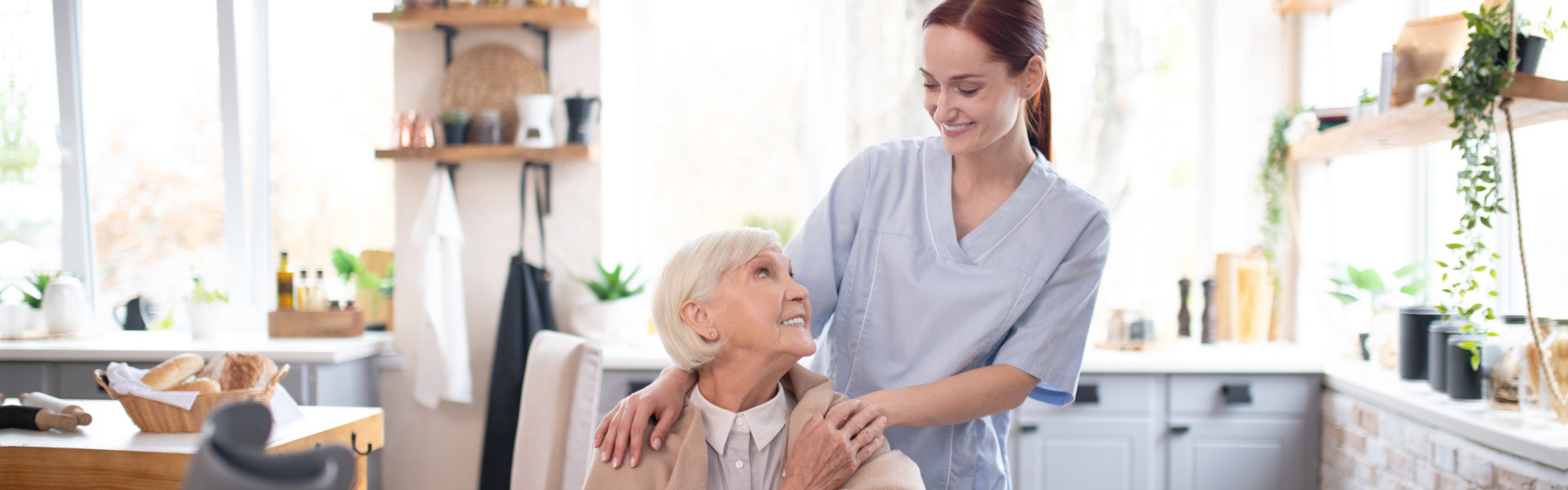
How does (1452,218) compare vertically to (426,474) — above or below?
above

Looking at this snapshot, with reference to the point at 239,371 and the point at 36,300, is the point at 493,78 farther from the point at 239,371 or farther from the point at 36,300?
the point at 36,300

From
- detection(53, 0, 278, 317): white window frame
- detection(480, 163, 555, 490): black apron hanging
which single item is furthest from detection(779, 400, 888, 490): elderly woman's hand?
detection(53, 0, 278, 317): white window frame

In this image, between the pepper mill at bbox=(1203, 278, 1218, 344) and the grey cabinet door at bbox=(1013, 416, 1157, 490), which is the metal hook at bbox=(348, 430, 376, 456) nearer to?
the grey cabinet door at bbox=(1013, 416, 1157, 490)

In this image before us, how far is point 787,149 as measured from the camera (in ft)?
10.9

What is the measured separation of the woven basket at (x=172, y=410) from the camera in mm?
1687

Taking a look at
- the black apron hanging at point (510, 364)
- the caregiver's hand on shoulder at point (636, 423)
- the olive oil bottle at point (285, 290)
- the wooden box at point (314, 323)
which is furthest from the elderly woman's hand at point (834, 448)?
the olive oil bottle at point (285, 290)

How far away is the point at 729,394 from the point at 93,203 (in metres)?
3.49

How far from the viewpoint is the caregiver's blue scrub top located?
140cm

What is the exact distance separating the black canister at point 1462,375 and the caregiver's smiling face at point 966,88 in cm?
136

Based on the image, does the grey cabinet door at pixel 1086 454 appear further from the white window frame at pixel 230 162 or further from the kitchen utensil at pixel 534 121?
the white window frame at pixel 230 162

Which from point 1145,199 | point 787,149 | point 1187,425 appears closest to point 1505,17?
point 1187,425

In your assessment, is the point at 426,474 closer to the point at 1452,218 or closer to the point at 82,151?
the point at 82,151

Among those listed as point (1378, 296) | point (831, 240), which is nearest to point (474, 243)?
point (831, 240)

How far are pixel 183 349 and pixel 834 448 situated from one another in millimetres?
2541
